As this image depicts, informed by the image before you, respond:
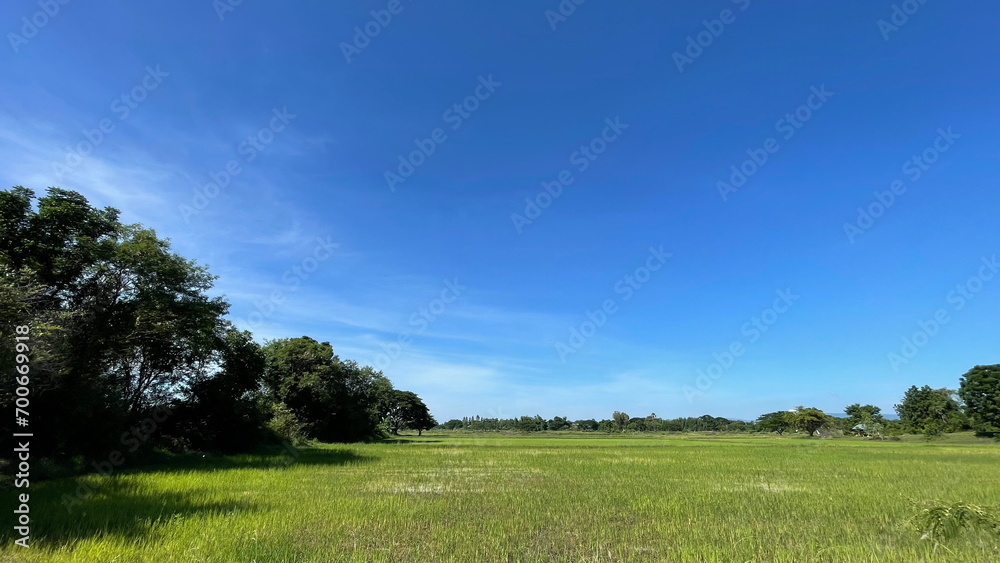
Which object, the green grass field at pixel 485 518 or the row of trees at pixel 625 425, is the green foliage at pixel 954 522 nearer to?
the green grass field at pixel 485 518

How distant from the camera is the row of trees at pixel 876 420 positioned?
5250cm

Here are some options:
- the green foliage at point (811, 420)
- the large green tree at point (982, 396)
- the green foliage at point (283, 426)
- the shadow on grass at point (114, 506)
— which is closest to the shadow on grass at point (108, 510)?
the shadow on grass at point (114, 506)

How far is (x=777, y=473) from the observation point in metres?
16.3

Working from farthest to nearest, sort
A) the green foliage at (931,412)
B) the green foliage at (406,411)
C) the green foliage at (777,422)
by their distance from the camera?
1. the green foliage at (777,422)
2. the green foliage at (406,411)
3. the green foliage at (931,412)

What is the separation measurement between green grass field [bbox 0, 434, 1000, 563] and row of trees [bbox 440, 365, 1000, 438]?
56199mm

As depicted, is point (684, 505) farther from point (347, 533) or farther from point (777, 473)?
point (777, 473)

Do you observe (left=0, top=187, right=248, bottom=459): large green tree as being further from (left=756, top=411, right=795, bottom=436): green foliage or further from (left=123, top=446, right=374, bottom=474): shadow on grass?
(left=756, top=411, right=795, bottom=436): green foliage

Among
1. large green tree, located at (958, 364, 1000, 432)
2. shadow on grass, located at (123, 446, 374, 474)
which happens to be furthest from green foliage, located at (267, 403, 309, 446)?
large green tree, located at (958, 364, 1000, 432)

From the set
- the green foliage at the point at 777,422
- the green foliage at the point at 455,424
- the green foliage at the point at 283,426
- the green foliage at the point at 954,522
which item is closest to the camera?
the green foliage at the point at 954,522

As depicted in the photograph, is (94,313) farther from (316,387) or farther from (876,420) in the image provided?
(876,420)

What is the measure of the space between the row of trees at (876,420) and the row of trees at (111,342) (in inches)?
2770

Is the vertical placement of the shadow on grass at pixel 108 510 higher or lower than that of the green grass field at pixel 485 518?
higher

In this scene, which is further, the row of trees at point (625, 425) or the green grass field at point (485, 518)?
the row of trees at point (625, 425)

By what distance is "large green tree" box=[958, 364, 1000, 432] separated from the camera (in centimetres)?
4928
